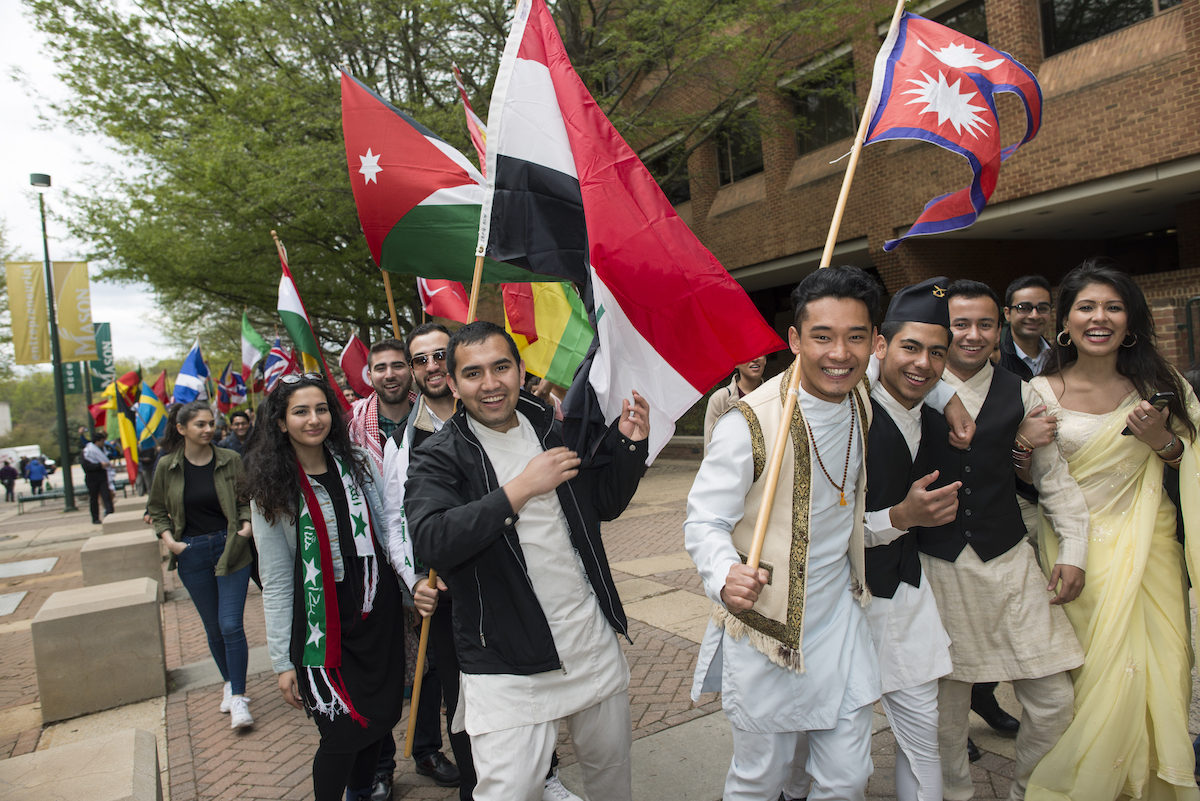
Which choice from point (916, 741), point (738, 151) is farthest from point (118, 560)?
point (738, 151)

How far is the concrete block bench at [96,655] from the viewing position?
5.18 meters

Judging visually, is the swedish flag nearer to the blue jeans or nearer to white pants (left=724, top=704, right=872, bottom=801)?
the blue jeans

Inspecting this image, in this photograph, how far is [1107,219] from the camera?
45.6 feet

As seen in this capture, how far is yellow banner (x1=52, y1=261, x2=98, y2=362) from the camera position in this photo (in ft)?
56.4

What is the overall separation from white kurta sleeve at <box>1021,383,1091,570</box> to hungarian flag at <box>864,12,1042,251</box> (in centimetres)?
103

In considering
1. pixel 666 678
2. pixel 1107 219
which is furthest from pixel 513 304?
pixel 1107 219

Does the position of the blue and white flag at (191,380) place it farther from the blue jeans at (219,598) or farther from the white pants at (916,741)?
the white pants at (916,741)

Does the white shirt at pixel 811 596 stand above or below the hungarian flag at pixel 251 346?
below

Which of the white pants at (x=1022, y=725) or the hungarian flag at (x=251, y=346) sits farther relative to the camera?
the hungarian flag at (x=251, y=346)

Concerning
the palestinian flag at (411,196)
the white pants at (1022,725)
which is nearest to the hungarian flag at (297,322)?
the palestinian flag at (411,196)

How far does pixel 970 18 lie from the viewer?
13.0m

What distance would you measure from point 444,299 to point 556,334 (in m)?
1.46

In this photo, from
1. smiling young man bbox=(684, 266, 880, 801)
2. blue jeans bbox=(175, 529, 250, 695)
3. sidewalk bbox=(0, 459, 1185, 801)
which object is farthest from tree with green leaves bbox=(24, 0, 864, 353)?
smiling young man bbox=(684, 266, 880, 801)

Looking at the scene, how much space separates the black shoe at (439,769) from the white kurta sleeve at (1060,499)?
284cm
